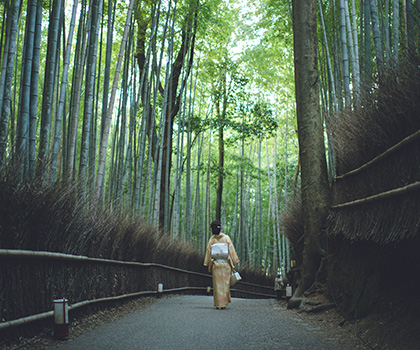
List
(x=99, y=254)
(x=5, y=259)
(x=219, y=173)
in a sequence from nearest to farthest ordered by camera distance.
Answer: (x=5, y=259), (x=99, y=254), (x=219, y=173)

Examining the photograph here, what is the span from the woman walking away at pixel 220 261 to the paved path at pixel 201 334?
1224mm

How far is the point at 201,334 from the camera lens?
2.93 meters

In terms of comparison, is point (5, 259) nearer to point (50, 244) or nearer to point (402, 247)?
point (50, 244)

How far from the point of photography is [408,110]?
2.54 m

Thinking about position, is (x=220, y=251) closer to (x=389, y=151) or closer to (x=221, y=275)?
(x=221, y=275)

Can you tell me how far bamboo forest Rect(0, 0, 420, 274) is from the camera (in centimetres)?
351

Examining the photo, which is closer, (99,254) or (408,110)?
(408,110)

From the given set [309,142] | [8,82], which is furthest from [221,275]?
→ [8,82]

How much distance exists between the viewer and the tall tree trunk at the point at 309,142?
4.75 metres

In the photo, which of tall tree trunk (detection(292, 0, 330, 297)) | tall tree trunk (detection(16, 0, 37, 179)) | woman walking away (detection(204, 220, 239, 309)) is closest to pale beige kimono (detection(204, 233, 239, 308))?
woman walking away (detection(204, 220, 239, 309))

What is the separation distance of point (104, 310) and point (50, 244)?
1.35 m

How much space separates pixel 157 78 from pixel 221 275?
434 cm

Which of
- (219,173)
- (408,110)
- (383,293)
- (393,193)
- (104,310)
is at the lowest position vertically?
(104,310)

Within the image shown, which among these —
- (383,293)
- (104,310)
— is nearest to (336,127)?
(383,293)
